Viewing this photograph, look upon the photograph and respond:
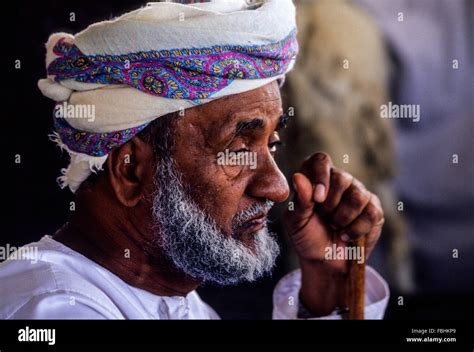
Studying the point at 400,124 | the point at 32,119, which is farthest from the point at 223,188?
the point at 400,124

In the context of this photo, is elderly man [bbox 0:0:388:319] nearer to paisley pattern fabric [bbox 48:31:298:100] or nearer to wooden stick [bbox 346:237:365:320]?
paisley pattern fabric [bbox 48:31:298:100]

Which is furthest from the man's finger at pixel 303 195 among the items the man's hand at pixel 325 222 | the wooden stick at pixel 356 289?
the wooden stick at pixel 356 289

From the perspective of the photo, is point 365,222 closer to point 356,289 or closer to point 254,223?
point 356,289

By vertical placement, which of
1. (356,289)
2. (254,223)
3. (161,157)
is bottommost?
(356,289)

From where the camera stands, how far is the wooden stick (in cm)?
251

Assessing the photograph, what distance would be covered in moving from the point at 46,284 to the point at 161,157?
1.67 feet

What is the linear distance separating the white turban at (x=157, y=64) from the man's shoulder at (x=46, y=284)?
0.30 metres

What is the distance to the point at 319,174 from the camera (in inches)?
96.6

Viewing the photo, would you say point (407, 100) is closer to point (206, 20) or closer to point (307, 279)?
point (307, 279)

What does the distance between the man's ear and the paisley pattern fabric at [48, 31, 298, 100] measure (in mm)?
193

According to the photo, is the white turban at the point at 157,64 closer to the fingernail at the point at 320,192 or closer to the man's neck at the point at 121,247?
the man's neck at the point at 121,247

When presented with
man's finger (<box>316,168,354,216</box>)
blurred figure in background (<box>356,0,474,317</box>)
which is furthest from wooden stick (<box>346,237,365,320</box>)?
blurred figure in background (<box>356,0,474,317</box>)

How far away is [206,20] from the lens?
205cm

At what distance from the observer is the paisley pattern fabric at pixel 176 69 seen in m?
2.07
